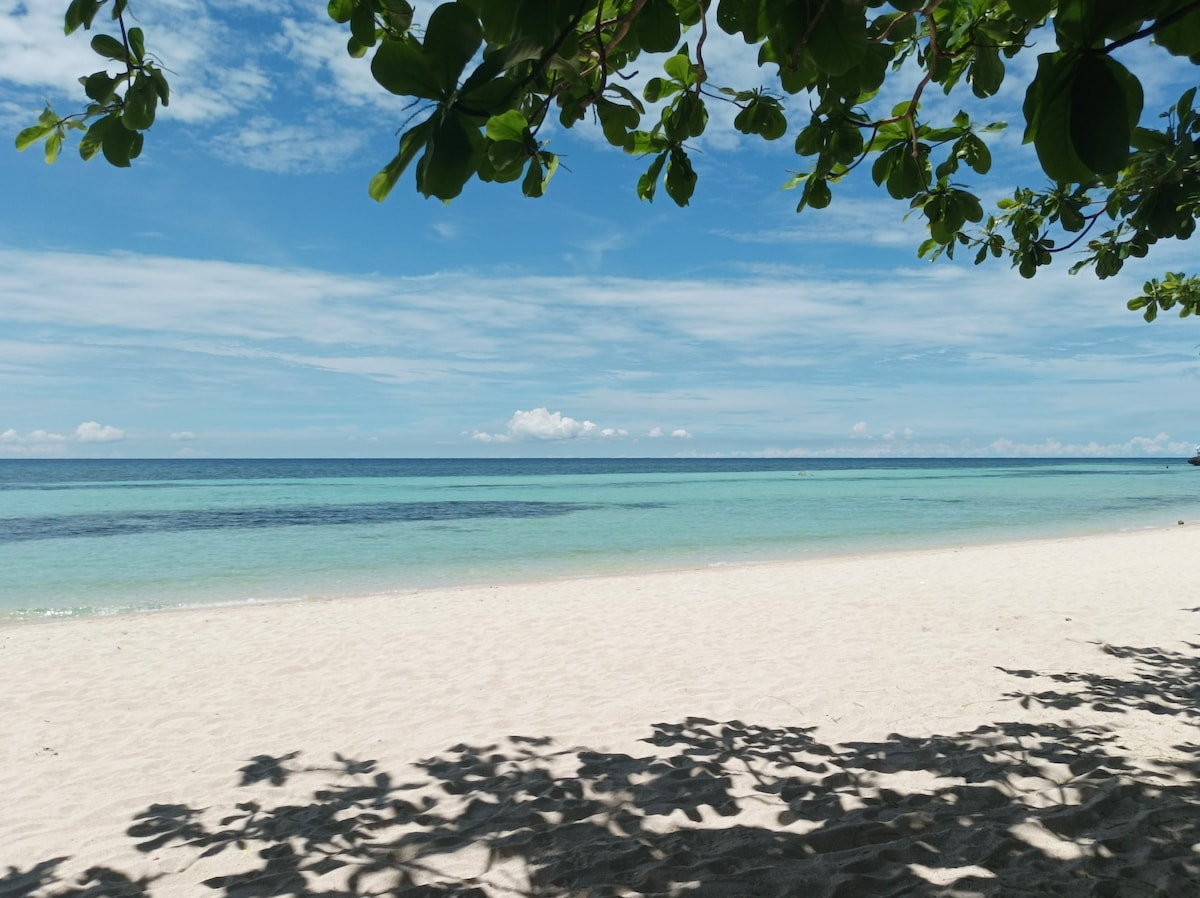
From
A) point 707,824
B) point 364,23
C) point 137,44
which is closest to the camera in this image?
point 137,44

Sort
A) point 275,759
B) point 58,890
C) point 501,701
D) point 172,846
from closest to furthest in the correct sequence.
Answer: point 58,890, point 172,846, point 275,759, point 501,701

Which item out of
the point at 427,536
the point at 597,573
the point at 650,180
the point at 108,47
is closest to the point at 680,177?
the point at 650,180

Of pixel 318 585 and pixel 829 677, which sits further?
pixel 318 585

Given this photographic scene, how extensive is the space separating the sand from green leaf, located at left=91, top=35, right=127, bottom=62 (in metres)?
3.17

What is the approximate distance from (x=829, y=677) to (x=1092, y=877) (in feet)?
10.9

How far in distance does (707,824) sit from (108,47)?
3.82 metres

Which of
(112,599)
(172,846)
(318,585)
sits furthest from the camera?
(318,585)

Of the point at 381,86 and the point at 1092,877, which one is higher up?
the point at 381,86

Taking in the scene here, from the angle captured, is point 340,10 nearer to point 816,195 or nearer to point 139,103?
point 139,103

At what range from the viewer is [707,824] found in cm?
375

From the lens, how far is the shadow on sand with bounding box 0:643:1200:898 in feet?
10.5

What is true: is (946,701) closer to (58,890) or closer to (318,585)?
(58,890)

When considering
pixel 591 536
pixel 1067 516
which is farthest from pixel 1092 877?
pixel 1067 516

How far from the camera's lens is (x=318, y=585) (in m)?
13.5
